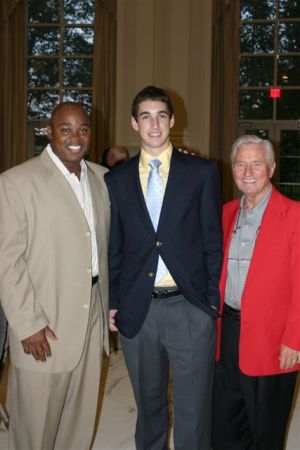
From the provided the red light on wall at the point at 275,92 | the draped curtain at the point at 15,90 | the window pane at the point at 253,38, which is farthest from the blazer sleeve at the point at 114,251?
the window pane at the point at 253,38

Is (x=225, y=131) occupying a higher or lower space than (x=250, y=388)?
higher

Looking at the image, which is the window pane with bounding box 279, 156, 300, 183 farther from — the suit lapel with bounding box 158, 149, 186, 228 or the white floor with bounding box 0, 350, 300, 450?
the suit lapel with bounding box 158, 149, 186, 228

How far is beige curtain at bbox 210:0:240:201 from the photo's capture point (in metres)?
8.00

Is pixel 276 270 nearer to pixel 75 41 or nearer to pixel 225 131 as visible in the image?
pixel 225 131

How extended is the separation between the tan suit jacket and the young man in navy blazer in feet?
0.73

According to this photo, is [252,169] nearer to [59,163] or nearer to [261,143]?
[261,143]

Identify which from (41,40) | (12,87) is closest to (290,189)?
(12,87)

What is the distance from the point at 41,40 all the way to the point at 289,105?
4.42 metres

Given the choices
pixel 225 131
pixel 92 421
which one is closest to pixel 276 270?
pixel 92 421

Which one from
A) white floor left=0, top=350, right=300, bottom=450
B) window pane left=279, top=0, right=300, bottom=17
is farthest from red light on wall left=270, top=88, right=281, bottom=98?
white floor left=0, top=350, right=300, bottom=450

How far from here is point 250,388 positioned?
93.2 inches

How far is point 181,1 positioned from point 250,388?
686 centimetres

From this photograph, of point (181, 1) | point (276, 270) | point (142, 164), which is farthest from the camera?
point (181, 1)

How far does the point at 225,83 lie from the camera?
8039 mm
